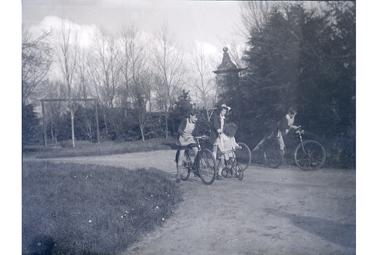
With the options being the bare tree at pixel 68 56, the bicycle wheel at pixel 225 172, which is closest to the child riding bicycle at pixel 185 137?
the bicycle wheel at pixel 225 172

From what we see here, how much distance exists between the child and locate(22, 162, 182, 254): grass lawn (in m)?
0.67

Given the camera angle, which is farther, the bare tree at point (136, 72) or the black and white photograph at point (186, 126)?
the bare tree at point (136, 72)

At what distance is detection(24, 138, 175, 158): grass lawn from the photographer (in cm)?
362

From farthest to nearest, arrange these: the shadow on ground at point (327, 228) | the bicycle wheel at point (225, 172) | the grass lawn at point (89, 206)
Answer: the bicycle wheel at point (225, 172) < the grass lawn at point (89, 206) < the shadow on ground at point (327, 228)

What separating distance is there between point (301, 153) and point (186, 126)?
114 centimetres

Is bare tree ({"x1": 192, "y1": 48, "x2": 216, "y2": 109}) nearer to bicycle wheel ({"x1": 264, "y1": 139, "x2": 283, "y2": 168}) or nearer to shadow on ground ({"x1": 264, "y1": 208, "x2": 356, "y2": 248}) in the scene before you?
bicycle wheel ({"x1": 264, "y1": 139, "x2": 283, "y2": 168})

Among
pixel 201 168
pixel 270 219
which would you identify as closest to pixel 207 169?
pixel 201 168

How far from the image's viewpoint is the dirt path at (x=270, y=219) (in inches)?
118

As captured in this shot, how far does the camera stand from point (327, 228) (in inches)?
120

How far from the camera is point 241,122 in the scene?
3361mm

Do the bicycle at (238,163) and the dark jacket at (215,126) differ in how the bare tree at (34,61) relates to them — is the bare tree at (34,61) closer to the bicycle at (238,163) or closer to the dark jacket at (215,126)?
the dark jacket at (215,126)

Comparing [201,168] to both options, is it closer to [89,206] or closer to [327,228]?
[89,206]
